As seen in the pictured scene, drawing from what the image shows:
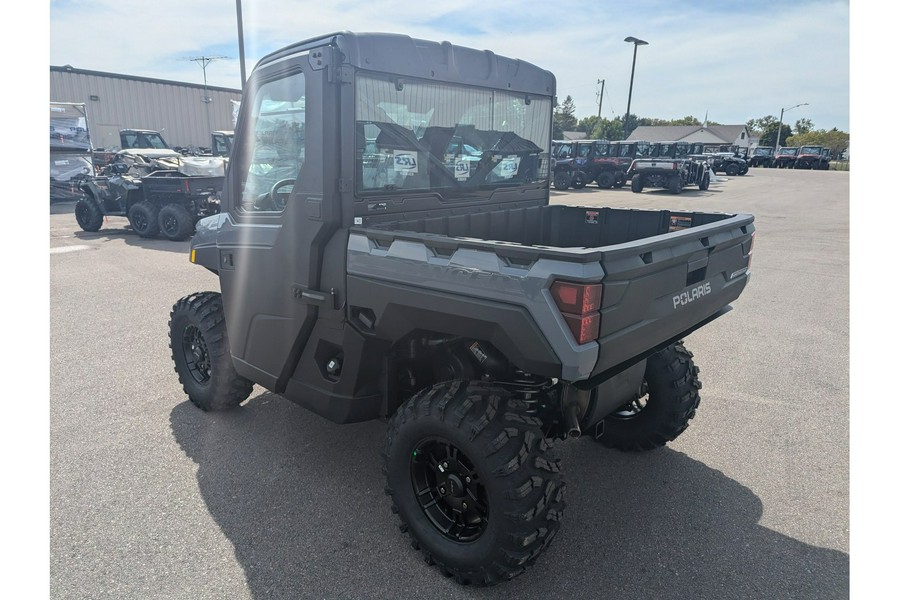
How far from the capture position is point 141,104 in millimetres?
33875

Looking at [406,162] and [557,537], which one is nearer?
[557,537]

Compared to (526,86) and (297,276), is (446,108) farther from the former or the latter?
(297,276)

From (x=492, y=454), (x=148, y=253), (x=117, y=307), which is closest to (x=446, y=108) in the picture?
(x=492, y=454)

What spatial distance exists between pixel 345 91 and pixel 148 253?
930cm

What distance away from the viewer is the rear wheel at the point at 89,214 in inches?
505

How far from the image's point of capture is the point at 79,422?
13.4 feet

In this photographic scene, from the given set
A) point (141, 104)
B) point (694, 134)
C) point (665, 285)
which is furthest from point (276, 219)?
point (694, 134)

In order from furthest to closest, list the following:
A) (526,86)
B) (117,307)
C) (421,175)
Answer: (117,307) → (526,86) → (421,175)

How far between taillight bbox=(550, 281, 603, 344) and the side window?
1620mm

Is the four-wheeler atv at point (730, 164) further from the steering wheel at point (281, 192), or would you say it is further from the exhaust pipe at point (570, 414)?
the steering wheel at point (281, 192)

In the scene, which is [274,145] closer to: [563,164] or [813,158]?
[563,164]

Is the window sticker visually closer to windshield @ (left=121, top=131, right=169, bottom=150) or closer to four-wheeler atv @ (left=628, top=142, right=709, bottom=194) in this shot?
four-wheeler atv @ (left=628, top=142, right=709, bottom=194)

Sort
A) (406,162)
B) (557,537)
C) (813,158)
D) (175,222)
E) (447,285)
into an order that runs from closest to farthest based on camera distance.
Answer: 1. (447,285)
2. (557,537)
3. (406,162)
4. (175,222)
5. (813,158)

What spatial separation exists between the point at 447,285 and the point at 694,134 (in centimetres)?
8708
